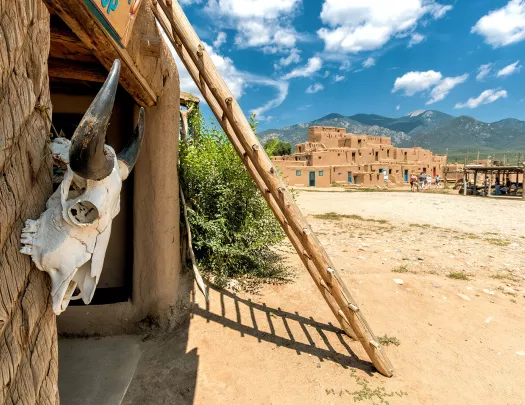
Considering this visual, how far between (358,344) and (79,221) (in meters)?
3.25

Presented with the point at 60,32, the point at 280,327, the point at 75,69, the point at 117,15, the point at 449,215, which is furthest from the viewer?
the point at 449,215

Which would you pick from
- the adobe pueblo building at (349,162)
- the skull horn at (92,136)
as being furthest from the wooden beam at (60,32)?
the adobe pueblo building at (349,162)

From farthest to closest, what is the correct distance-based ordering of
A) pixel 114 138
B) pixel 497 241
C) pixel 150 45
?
pixel 497 241
pixel 114 138
pixel 150 45

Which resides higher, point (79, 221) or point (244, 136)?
point (244, 136)

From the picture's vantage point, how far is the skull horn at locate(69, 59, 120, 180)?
933 mm

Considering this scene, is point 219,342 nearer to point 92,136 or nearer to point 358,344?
point 358,344

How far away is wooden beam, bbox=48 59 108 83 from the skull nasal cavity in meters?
2.33

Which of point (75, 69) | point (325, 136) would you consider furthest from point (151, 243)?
point (325, 136)

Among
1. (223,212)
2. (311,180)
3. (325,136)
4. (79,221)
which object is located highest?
(325,136)

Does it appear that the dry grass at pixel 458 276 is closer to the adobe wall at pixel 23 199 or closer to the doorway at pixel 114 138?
the doorway at pixel 114 138

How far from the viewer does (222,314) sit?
150 inches

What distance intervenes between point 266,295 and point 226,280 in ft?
2.05

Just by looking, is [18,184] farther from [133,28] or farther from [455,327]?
[455,327]

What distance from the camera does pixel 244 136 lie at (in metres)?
2.64
